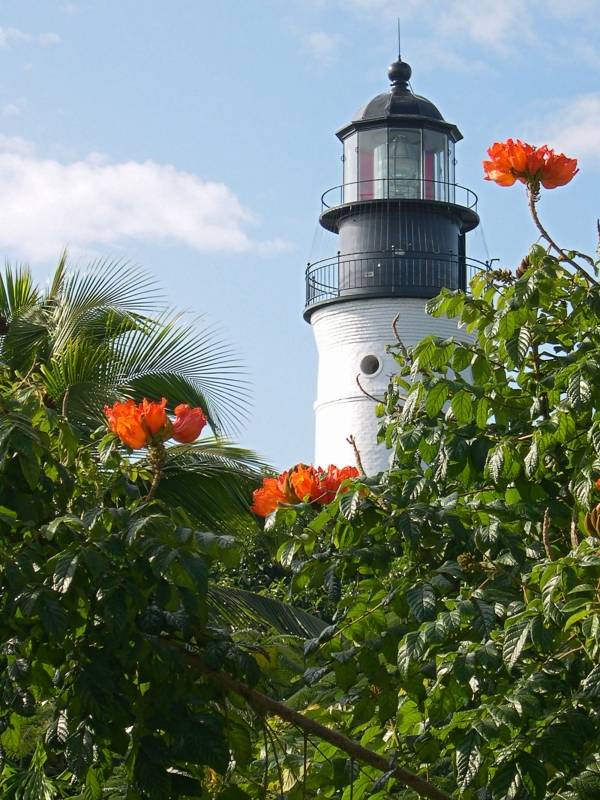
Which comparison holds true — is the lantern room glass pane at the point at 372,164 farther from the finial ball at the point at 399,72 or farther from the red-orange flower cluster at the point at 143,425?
the red-orange flower cluster at the point at 143,425

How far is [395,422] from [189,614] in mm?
1232

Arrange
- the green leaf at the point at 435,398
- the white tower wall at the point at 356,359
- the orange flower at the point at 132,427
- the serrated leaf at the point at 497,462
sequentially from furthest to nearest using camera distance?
the white tower wall at the point at 356,359 < the green leaf at the point at 435,398 < the serrated leaf at the point at 497,462 < the orange flower at the point at 132,427

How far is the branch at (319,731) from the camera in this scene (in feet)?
7.22

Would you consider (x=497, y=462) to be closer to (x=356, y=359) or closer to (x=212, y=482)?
(x=212, y=482)

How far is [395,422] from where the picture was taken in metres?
3.29

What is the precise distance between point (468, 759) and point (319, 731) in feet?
1.12

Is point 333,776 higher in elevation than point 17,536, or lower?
lower

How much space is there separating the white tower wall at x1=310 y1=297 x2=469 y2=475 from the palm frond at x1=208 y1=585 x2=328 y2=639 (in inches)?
346

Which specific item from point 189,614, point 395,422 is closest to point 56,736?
point 189,614

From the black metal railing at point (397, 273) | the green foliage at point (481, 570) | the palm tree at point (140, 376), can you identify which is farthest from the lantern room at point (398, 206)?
the green foliage at point (481, 570)

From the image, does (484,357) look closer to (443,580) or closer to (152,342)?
(443,580)

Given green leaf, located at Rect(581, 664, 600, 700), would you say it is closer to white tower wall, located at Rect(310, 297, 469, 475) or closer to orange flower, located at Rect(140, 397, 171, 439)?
orange flower, located at Rect(140, 397, 171, 439)

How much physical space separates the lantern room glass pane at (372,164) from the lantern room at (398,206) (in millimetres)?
16

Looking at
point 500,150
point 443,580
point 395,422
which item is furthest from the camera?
A: point 395,422
